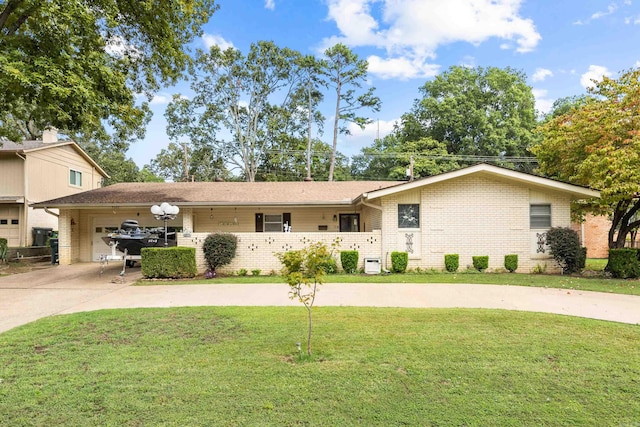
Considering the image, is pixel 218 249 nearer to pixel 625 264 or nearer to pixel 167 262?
pixel 167 262

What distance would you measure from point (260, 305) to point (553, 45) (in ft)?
58.5

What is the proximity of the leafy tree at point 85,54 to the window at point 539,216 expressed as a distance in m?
12.9

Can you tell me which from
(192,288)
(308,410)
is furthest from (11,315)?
(308,410)

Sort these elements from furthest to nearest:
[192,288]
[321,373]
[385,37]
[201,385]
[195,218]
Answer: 1. [385,37]
2. [195,218]
3. [192,288]
4. [321,373]
5. [201,385]

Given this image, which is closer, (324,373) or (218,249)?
(324,373)

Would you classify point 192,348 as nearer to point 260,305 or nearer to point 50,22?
point 260,305

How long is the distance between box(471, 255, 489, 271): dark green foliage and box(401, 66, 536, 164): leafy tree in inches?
932

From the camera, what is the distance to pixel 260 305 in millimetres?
6809

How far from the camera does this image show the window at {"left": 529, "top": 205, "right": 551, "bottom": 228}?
11.5 meters

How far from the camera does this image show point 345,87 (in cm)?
3156

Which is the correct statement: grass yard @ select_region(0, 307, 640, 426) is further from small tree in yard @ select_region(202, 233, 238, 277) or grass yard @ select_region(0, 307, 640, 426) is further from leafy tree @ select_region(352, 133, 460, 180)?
leafy tree @ select_region(352, 133, 460, 180)

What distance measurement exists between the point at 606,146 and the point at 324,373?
11.0m

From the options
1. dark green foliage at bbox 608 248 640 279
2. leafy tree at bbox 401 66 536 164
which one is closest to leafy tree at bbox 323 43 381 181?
leafy tree at bbox 401 66 536 164

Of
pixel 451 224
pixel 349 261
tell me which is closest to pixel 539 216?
pixel 451 224
